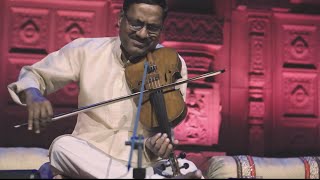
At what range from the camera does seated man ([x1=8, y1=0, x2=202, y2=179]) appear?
6.52 ft

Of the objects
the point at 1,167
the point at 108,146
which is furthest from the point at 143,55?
the point at 1,167

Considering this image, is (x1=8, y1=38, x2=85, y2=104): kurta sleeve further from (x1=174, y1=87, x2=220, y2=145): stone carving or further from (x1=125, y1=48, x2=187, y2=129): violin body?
(x1=174, y1=87, x2=220, y2=145): stone carving

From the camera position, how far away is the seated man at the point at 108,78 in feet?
6.52

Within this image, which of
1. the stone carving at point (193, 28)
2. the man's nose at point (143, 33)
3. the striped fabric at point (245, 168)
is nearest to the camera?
the man's nose at point (143, 33)

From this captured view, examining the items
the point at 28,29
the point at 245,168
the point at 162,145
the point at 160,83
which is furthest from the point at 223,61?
the point at 162,145

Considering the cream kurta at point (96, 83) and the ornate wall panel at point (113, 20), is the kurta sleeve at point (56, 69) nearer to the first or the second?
the cream kurta at point (96, 83)

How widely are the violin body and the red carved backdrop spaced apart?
1328 millimetres

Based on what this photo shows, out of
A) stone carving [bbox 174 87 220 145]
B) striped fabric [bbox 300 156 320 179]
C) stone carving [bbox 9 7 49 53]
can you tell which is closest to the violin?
striped fabric [bbox 300 156 320 179]

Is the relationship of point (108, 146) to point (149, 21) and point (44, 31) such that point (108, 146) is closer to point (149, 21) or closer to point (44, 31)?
point (149, 21)

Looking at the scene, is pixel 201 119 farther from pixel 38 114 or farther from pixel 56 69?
pixel 38 114

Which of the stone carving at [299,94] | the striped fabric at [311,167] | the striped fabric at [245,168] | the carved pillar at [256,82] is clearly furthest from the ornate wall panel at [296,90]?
the striped fabric at [245,168]

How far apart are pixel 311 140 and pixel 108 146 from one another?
1928 mm

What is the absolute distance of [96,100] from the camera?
7.23 ft

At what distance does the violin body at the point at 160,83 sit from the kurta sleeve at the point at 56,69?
10.0 inches
